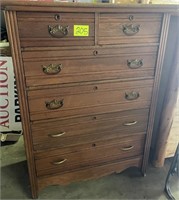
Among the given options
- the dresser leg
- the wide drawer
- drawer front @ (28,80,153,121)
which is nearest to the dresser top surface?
the wide drawer

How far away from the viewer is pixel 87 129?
4.39ft

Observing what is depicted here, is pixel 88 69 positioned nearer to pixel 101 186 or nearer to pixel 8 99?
pixel 101 186

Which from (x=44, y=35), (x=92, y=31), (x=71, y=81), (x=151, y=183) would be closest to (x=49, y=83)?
(x=71, y=81)

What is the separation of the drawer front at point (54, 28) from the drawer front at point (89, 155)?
0.65 metres

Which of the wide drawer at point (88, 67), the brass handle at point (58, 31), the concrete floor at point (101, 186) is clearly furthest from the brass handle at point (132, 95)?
the concrete floor at point (101, 186)

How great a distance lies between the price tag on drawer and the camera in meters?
1.08

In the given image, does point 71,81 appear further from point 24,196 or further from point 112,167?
point 24,196

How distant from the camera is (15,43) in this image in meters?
1.02

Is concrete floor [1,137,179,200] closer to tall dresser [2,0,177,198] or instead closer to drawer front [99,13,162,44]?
tall dresser [2,0,177,198]

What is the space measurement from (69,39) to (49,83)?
25 centimetres

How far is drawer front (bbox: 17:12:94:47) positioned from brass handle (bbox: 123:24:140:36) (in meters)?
0.18

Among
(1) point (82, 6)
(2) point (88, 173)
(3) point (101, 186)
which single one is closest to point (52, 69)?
(1) point (82, 6)

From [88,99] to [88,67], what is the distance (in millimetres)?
188

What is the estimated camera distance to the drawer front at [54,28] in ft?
3.31
